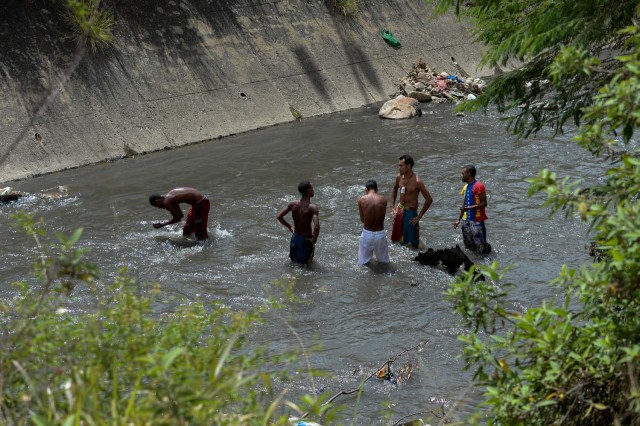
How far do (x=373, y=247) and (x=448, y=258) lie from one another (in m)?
0.96

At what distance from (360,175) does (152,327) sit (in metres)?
11.2

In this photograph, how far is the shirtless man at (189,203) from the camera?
11.8 meters

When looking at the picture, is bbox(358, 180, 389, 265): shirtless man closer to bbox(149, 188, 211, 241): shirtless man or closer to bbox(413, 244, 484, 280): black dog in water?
bbox(413, 244, 484, 280): black dog in water

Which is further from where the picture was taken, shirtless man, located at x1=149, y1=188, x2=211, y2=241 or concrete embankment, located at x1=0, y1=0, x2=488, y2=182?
concrete embankment, located at x1=0, y1=0, x2=488, y2=182

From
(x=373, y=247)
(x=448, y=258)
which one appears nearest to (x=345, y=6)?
(x=373, y=247)

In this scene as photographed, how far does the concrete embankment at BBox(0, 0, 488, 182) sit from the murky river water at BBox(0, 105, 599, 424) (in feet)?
2.28

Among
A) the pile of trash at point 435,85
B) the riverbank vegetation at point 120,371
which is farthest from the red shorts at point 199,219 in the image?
the pile of trash at point 435,85

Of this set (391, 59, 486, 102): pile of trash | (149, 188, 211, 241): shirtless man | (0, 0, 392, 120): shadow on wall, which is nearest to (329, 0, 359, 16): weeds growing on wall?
(0, 0, 392, 120): shadow on wall

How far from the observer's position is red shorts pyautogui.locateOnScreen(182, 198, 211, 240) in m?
11.9

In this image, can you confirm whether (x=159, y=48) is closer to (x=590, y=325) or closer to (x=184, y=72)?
(x=184, y=72)

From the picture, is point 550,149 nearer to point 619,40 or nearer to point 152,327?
point 619,40

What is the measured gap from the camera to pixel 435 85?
22734 millimetres

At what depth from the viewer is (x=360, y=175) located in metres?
15.1

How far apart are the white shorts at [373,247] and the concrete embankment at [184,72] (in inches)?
273
